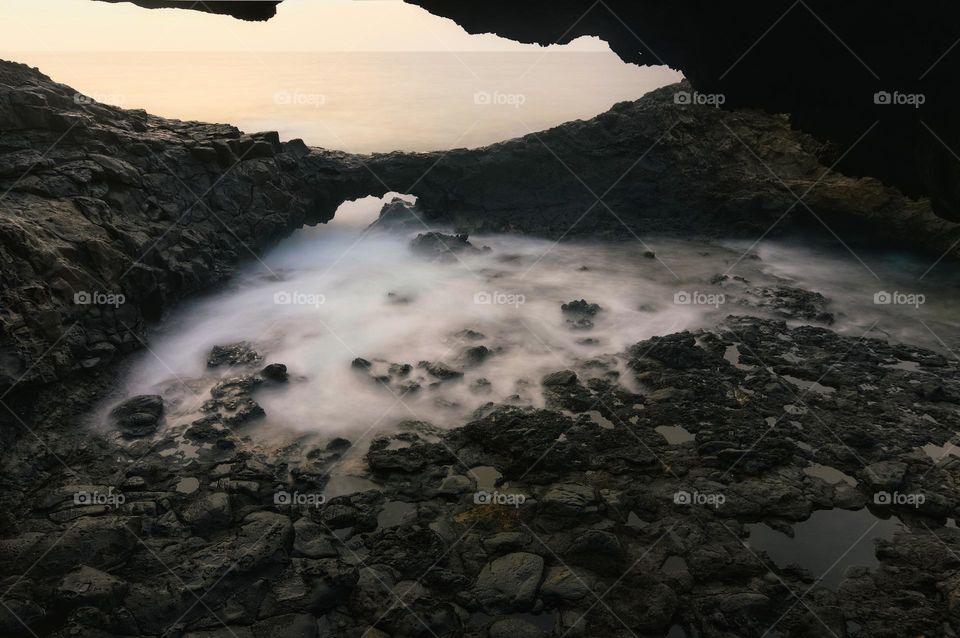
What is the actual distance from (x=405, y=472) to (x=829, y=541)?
7.06 meters

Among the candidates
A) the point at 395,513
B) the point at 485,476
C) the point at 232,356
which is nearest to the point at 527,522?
the point at 485,476

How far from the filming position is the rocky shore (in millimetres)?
8469

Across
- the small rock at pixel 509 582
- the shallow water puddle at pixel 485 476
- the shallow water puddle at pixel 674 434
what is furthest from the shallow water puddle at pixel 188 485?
the shallow water puddle at pixel 674 434

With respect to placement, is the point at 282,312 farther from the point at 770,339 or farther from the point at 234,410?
the point at 770,339

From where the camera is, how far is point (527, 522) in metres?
10.1

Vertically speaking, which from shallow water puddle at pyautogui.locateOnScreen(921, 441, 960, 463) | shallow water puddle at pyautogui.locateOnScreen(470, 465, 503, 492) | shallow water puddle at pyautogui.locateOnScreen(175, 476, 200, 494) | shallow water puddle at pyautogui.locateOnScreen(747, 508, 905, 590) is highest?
shallow water puddle at pyautogui.locateOnScreen(921, 441, 960, 463)

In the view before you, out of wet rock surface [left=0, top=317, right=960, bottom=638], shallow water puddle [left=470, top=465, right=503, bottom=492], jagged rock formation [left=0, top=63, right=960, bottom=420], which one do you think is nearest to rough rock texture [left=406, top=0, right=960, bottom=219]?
jagged rock formation [left=0, top=63, right=960, bottom=420]

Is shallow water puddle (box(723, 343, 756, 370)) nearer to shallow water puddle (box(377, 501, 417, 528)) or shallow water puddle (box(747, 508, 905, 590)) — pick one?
shallow water puddle (box(747, 508, 905, 590))

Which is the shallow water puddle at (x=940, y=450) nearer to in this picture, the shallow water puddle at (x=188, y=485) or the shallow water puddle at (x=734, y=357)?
the shallow water puddle at (x=734, y=357)

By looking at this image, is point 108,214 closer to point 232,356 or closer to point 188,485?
point 232,356

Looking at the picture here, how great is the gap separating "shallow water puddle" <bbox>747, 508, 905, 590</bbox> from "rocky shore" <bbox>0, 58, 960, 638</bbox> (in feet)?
0.40

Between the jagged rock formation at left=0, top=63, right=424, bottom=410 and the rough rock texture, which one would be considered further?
the jagged rock formation at left=0, top=63, right=424, bottom=410

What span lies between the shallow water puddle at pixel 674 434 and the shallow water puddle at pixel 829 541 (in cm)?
242

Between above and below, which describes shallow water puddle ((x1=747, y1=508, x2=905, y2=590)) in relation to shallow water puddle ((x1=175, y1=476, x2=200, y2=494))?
above
